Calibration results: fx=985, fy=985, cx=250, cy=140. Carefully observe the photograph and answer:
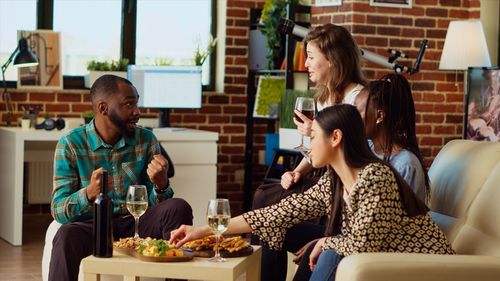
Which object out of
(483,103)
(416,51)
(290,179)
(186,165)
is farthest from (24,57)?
(290,179)

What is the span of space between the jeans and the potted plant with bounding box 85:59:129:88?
447 cm

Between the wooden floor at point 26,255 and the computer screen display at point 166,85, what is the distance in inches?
47.2

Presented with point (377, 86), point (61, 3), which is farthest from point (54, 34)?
point (377, 86)

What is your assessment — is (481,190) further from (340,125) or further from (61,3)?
(61,3)

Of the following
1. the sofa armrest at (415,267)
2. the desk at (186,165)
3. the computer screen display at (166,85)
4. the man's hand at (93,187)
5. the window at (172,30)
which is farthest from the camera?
the window at (172,30)

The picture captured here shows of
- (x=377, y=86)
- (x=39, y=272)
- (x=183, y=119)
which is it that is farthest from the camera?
(x=183, y=119)

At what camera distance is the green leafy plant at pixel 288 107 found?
6648 mm

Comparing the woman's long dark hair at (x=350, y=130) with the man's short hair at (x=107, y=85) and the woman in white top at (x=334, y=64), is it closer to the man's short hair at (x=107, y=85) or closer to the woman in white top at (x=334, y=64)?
the woman in white top at (x=334, y=64)

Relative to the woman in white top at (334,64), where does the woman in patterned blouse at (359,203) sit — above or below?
below

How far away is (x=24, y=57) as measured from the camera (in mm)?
7105

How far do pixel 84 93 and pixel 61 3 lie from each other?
73cm

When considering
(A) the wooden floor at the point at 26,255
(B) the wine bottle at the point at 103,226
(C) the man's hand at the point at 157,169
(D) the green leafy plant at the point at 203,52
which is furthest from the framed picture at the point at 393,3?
(B) the wine bottle at the point at 103,226

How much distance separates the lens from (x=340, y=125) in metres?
3.26

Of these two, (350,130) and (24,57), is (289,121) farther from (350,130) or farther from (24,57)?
(350,130)
